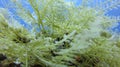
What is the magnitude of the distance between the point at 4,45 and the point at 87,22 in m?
0.19

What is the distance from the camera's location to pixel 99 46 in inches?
18.2

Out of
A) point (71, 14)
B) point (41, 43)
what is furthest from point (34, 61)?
point (71, 14)

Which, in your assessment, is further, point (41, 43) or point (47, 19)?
point (47, 19)

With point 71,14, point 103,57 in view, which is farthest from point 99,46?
point 71,14

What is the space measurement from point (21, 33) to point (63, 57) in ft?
0.38

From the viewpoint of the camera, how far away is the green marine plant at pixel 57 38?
0.43 m

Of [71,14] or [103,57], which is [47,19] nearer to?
[71,14]

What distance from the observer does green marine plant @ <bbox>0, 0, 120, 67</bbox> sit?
43 cm

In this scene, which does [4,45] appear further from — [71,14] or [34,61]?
[71,14]

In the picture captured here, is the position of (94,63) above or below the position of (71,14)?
below

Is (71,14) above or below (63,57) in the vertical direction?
above

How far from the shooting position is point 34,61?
18.3 inches

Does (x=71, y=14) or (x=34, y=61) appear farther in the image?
(x=71, y=14)

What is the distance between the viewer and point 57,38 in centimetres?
54
